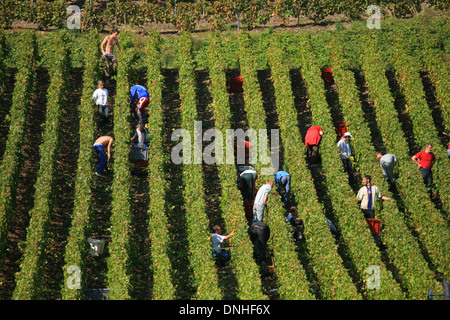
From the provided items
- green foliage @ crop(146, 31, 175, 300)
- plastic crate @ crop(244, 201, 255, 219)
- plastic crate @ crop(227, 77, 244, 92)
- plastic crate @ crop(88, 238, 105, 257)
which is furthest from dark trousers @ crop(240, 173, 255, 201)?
plastic crate @ crop(227, 77, 244, 92)

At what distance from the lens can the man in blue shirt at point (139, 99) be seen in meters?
24.0

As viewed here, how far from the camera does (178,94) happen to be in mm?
26016

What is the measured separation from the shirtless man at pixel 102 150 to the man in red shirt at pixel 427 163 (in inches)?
364

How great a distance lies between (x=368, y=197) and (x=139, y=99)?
8.26 m

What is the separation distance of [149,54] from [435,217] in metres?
11.8

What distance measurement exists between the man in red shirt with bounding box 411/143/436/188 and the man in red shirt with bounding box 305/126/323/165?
118 inches

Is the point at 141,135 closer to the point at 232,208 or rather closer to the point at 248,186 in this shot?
the point at 248,186

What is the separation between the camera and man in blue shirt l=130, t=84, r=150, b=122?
78.6 ft

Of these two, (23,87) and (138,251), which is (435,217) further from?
(23,87)

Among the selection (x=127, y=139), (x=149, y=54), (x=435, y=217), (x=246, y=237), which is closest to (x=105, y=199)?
(x=127, y=139)

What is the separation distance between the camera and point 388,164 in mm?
21938

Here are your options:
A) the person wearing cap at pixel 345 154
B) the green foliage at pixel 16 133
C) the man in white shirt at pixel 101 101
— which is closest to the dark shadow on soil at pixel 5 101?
the green foliage at pixel 16 133

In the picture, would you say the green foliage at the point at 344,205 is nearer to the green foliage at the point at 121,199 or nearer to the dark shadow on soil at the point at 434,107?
the dark shadow on soil at the point at 434,107

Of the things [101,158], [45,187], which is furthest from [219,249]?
[45,187]
